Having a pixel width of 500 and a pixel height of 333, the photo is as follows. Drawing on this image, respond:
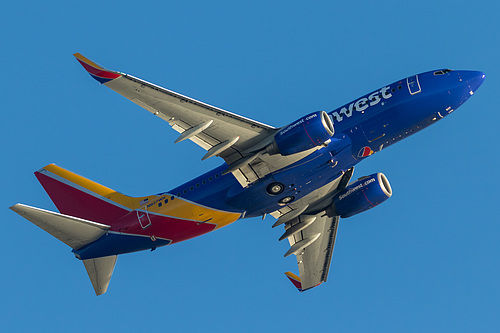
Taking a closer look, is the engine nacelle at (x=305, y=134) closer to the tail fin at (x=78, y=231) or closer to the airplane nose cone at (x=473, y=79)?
the airplane nose cone at (x=473, y=79)

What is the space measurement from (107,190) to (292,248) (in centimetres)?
1497

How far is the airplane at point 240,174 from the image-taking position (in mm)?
43375

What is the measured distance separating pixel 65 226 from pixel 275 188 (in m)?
14.5

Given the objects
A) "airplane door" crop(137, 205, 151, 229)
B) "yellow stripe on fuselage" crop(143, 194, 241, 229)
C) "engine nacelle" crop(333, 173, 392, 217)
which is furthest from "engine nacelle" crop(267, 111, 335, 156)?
"airplane door" crop(137, 205, 151, 229)

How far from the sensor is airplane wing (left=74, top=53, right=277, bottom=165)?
41.5 meters

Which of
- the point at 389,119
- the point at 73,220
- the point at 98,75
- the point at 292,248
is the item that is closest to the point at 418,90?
the point at 389,119

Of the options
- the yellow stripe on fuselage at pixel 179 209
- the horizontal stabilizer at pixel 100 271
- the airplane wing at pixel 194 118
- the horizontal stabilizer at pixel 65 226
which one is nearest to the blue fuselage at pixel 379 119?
the yellow stripe on fuselage at pixel 179 209

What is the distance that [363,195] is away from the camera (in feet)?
165

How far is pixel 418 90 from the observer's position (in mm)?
45312

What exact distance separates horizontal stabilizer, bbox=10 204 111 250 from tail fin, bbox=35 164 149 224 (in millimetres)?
1535

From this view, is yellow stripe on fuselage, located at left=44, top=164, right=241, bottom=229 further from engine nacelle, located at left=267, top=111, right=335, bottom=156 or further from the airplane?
engine nacelle, located at left=267, top=111, right=335, bottom=156

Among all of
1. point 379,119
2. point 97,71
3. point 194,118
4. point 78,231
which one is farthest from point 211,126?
point 78,231

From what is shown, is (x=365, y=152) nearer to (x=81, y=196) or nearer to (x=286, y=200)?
(x=286, y=200)

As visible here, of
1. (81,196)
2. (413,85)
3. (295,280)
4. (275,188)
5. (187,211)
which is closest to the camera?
(413,85)
